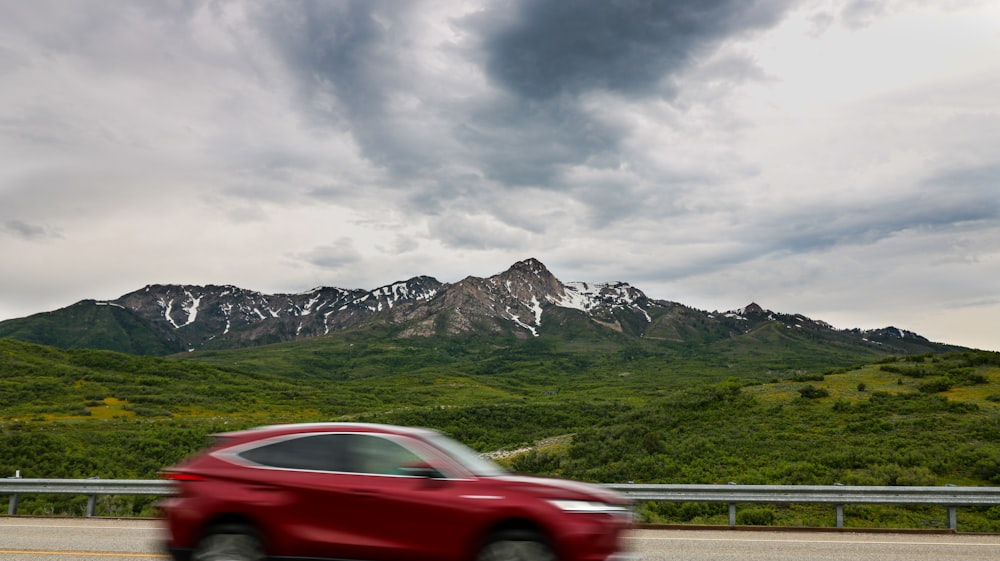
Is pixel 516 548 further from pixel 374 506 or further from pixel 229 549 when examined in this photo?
pixel 229 549

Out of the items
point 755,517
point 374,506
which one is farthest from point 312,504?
point 755,517

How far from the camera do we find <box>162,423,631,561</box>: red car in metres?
6.34

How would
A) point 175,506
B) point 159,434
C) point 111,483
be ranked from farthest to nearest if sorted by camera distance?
point 159,434 → point 111,483 → point 175,506

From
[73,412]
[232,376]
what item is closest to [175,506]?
[73,412]

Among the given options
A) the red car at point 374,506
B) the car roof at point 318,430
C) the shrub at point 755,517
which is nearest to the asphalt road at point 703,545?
the shrub at point 755,517

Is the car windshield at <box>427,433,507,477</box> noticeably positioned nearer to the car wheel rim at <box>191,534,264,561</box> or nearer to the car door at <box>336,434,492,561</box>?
the car door at <box>336,434,492,561</box>

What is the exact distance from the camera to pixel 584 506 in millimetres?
6488

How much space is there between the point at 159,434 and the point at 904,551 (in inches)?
1758

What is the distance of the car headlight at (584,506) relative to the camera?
253 inches

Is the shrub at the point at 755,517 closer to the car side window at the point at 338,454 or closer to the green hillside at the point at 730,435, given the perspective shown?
the green hillside at the point at 730,435

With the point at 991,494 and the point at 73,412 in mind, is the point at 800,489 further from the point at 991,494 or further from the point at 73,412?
the point at 73,412

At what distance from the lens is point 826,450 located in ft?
74.6

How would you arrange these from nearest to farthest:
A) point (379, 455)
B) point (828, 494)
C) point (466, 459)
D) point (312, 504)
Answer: point (312, 504) → point (379, 455) → point (466, 459) → point (828, 494)

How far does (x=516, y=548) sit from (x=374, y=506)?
5.00ft
